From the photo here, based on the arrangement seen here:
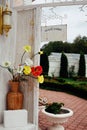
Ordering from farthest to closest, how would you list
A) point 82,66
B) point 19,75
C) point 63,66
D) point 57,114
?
1. point 63,66
2. point 82,66
3. point 57,114
4. point 19,75

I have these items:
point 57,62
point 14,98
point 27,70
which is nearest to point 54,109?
point 14,98

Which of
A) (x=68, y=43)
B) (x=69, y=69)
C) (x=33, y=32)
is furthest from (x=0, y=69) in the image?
(x=68, y=43)

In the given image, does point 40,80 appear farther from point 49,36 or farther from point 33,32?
point 49,36

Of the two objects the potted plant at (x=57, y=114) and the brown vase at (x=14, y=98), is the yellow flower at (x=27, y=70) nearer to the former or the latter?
the brown vase at (x=14, y=98)

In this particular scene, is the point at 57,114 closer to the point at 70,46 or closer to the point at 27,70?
the point at 27,70

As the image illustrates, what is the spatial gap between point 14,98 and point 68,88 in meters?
6.48

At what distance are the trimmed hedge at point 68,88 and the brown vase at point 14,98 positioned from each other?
5.21 m

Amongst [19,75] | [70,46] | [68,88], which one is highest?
[70,46]

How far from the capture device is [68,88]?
31.9 ft

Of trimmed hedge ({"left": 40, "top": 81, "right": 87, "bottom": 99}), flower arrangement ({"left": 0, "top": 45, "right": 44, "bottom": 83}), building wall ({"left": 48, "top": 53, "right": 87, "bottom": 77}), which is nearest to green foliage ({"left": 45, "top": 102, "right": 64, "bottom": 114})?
flower arrangement ({"left": 0, "top": 45, "right": 44, "bottom": 83})

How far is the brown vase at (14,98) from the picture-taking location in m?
3.41

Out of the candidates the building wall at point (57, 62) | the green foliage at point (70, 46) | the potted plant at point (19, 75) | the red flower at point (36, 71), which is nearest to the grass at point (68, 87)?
the building wall at point (57, 62)

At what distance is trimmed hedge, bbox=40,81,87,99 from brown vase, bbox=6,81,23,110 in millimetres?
5215

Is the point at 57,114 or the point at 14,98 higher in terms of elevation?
the point at 14,98
